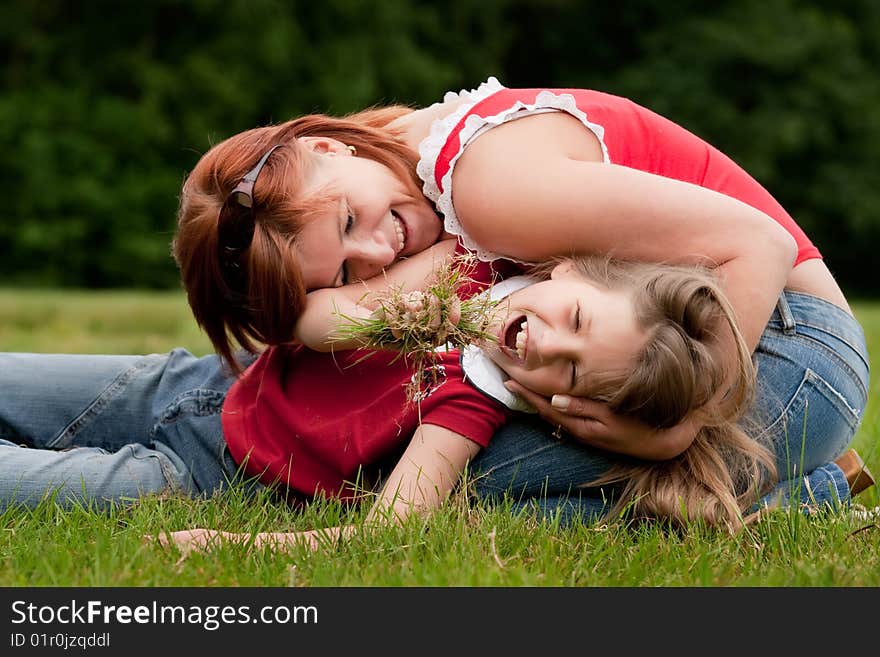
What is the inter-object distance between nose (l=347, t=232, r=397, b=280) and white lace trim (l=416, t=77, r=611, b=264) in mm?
172

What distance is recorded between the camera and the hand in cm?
246

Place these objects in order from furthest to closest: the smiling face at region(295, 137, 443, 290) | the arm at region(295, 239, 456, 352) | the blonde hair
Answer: the smiling face at region(295, 137, 443, 290)
the arm at region(295, 239, 456, 352)
the blonde hair

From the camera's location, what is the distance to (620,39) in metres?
24.1

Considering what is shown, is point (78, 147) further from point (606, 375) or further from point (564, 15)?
point (606, 375)

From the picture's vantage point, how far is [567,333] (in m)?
2.40

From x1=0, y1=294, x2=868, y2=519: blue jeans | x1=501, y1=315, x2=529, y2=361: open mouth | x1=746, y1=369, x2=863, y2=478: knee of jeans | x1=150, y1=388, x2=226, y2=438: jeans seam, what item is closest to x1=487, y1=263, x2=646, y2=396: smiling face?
x1=501, y1=315, x2=529, y2=361: open mouth

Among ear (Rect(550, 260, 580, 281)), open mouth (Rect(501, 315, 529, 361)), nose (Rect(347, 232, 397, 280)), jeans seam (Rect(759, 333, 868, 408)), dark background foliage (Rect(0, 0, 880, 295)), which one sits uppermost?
ear (Rect(550, 260, 580, 281))

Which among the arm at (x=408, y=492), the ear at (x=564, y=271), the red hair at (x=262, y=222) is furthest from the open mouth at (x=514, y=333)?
the red hair at (x=262, y=222)

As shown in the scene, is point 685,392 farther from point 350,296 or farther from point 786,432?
point 350,296

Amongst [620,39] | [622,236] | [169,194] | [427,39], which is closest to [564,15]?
[620,39]

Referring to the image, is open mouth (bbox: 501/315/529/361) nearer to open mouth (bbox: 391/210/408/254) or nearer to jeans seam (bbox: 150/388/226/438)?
open mouth (bbox: 391/210/408/254)

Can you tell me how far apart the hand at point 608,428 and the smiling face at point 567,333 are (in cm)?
3

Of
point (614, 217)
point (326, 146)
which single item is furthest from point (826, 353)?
point (326, 146)

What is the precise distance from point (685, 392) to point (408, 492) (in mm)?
675
